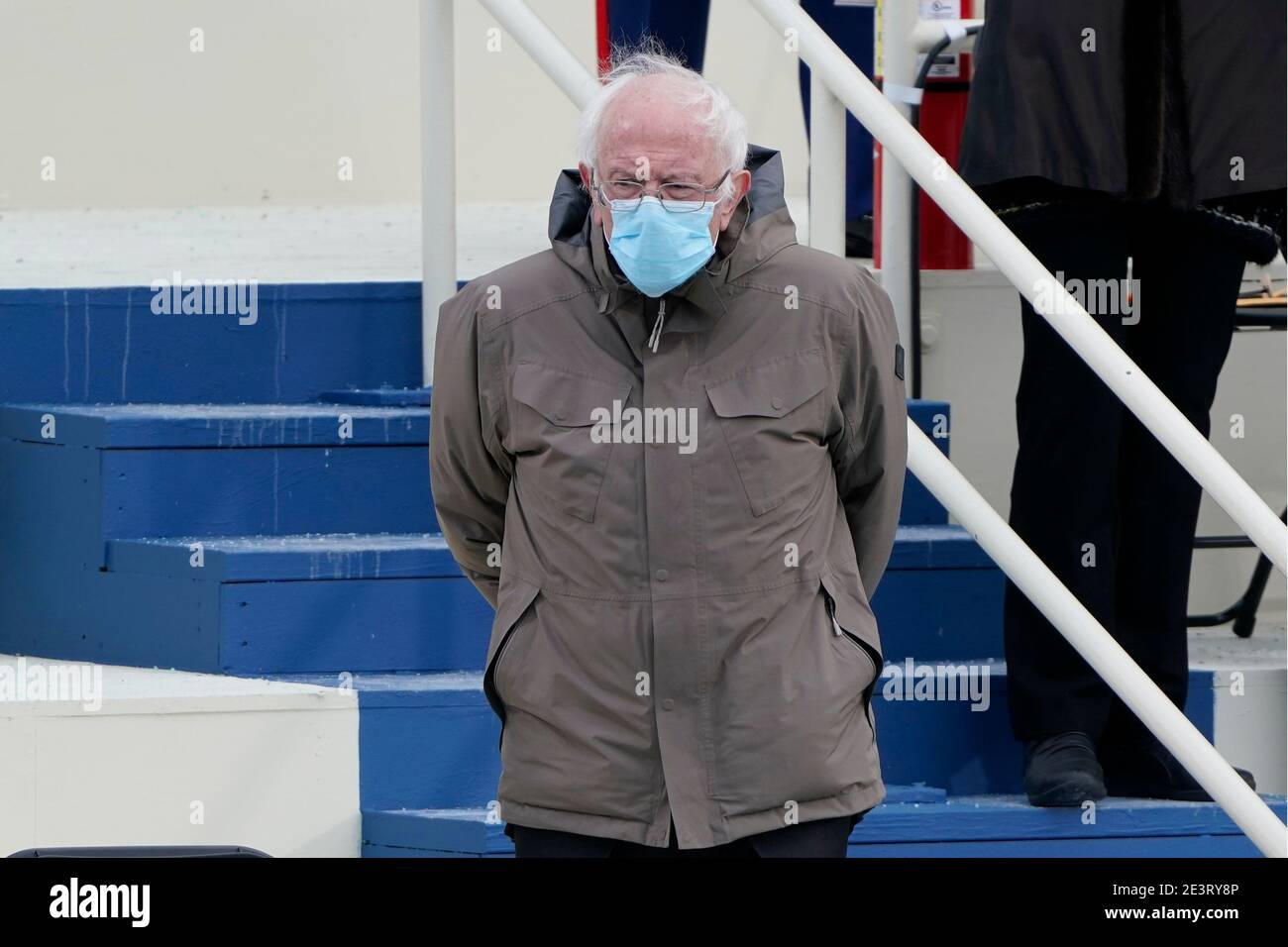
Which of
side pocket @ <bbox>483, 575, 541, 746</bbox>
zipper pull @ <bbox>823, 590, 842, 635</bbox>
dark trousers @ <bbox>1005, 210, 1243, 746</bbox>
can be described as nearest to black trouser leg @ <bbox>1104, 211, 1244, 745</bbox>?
dark trousers @ <bbox>1005, 210, 1243, 746</bbox>

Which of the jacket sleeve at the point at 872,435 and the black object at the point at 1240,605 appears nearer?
the jacket sleeve at the point at 872,435

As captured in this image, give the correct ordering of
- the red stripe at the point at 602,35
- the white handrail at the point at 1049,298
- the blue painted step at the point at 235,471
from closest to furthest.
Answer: the white handrail at the point at 1049,298 < the blue painted step at the point at 235,471 < the red stripe at the point at 602,35

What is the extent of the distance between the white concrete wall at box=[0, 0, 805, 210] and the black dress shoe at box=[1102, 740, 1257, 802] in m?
2.95

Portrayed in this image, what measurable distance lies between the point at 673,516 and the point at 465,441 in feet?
0.99

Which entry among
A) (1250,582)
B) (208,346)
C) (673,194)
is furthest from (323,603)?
(1250,582)

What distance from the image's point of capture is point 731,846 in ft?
7.40

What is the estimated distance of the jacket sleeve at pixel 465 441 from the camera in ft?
7.79

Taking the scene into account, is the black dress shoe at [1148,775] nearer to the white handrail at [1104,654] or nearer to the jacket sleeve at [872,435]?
the white handrail at [1104,654]

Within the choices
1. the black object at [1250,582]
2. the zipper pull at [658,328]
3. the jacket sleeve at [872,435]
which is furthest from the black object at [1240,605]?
the zipper pull at [658,328]

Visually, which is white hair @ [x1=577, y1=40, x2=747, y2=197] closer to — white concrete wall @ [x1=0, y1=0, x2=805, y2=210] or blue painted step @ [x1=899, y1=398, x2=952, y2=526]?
blue painted step @ [x1=899, y1=398, x2=952, y2=526]

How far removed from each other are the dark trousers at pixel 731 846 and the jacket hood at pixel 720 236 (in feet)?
1.93

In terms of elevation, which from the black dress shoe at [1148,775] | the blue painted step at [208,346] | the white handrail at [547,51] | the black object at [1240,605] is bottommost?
the black dress shoe at [1148,775]

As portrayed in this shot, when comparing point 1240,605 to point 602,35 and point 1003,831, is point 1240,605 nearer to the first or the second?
point 1003,831

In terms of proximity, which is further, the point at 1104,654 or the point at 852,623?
the point at 1104,654
